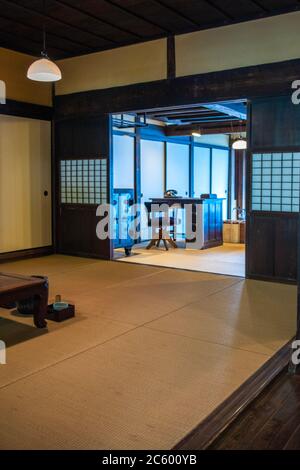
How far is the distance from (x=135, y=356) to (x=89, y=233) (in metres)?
4.19

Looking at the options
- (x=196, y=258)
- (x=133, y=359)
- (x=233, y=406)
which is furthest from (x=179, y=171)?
(x=233, y=406)

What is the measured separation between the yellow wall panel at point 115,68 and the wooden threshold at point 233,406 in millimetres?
4320

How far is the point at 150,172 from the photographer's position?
32.4ft

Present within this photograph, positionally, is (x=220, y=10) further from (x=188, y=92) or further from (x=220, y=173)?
(x=220, y=173)

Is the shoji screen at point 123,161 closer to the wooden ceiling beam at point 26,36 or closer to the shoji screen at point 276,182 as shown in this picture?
the wooden ceiling beam at point 26,36

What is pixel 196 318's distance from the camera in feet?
13.0

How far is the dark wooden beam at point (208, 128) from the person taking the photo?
10.3m

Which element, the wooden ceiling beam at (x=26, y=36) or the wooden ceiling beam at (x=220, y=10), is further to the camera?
the wooden ceiling beam at (x=26, y=36)

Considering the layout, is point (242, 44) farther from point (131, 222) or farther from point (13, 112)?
point (131, 222)

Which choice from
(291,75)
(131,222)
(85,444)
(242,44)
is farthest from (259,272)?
(85,444)

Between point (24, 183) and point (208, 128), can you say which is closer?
point (24, 183)

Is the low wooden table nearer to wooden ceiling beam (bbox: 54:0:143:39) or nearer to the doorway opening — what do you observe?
the doorway opening

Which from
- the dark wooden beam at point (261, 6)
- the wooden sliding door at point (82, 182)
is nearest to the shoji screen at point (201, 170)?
the wooden sliding door at point (82, 182)

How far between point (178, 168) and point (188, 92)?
4.95 meters
